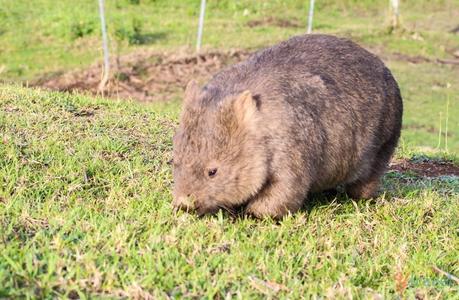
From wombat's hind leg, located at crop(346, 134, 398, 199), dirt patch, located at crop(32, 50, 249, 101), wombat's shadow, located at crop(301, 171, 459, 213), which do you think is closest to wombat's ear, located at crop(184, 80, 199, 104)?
wombat's shadow, located at crop(301, 171, 459, 213)

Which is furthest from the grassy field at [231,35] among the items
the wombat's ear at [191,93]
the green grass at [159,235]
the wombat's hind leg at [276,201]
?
the wombat's ear at [191,93]

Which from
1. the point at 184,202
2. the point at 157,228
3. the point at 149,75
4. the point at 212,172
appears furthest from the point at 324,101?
the point at 149,75

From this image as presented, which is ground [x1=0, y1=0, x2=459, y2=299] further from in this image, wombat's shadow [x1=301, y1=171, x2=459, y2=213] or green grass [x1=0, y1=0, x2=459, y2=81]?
green grass [x1=0, y1=0, x2=459, y2=81]

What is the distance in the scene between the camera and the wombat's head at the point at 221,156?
149 inches

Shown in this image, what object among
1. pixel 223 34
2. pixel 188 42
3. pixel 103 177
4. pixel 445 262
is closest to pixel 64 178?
pixel 103 177

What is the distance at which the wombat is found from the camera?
383 cm

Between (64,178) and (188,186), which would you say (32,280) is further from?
(64,178)

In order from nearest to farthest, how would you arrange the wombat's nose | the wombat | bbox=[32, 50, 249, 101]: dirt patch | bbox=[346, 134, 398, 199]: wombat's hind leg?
the wombat's nose → the wombat → bbox=[346, 134, 398, 199]: wombat's hind leg → bbox=[32, 50, 249, 101]: dirt patch

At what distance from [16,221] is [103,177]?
1.03 metres

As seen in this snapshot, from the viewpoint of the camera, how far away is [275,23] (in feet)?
62.9

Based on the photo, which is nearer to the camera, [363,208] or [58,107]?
[363,208]

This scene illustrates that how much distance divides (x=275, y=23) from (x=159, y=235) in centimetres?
1631

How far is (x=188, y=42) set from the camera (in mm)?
15797

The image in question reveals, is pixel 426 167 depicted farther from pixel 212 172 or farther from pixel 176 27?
pixel 176 27
